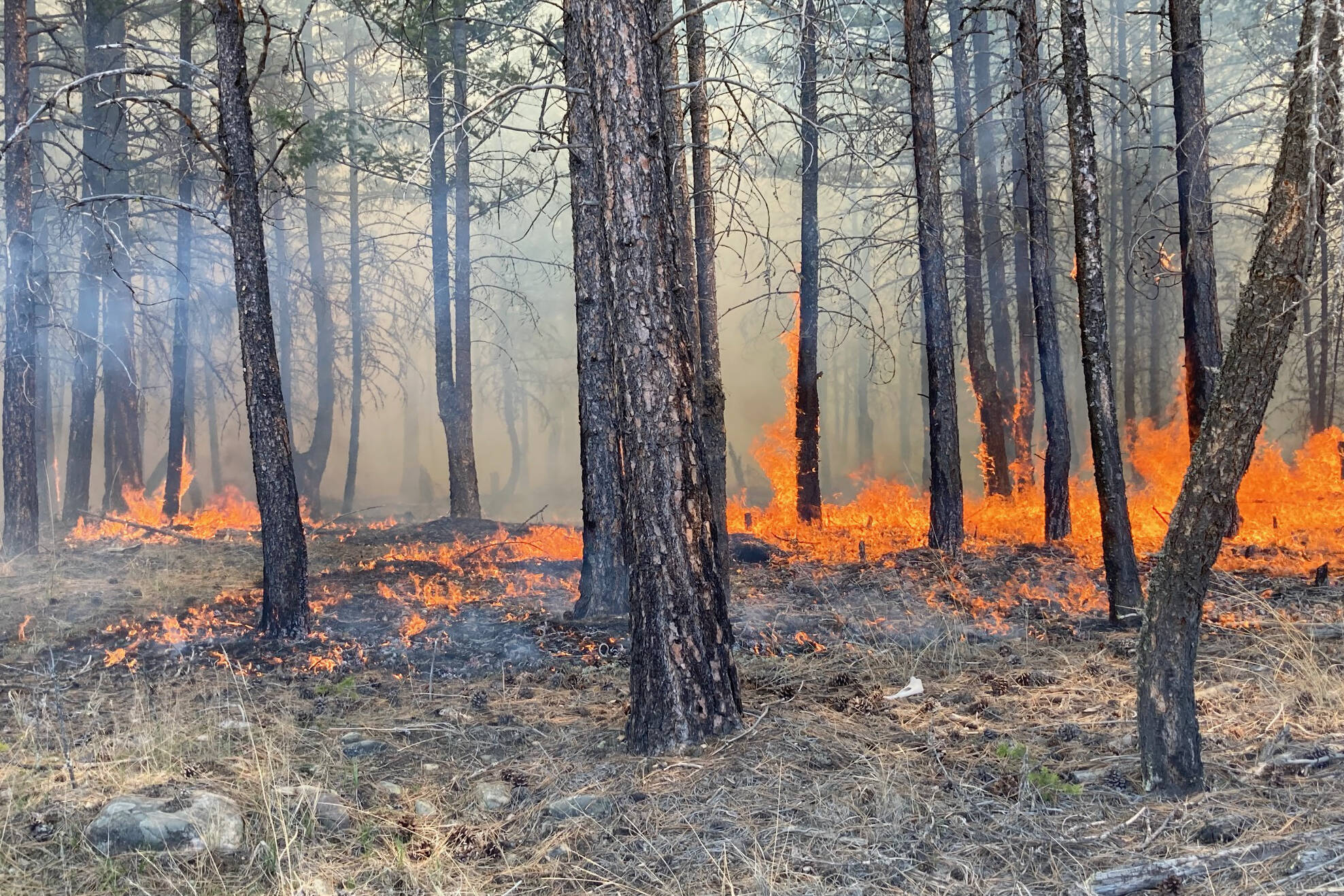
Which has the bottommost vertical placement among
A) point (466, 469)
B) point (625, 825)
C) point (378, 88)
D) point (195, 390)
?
point (625, 825)

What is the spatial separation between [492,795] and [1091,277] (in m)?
5.76

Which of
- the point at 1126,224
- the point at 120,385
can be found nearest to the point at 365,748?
the point at 120,385

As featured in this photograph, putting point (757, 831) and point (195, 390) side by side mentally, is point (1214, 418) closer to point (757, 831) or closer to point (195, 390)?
point (757, 831)

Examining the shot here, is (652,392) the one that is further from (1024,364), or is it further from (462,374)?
(1024,364)

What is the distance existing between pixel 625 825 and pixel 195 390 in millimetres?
29442

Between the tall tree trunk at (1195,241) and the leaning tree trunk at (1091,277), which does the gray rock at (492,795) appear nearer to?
the leaning tree trunk at (1091,277)

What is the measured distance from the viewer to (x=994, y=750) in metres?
4.99

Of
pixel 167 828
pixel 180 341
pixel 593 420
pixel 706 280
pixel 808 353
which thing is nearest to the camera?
pixel 167 828

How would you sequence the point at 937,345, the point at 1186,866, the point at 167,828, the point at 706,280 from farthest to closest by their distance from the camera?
the point at 937,345
the point at 706,280
the point at 167,828
the point at 1186,866

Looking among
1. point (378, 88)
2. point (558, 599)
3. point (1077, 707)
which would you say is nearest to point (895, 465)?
point (378, 88)

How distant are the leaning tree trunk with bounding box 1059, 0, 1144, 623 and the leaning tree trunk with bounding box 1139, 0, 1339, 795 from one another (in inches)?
121

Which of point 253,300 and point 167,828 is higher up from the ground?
point 253,300

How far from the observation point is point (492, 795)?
191 inches

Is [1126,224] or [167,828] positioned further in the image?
[1126,224]
